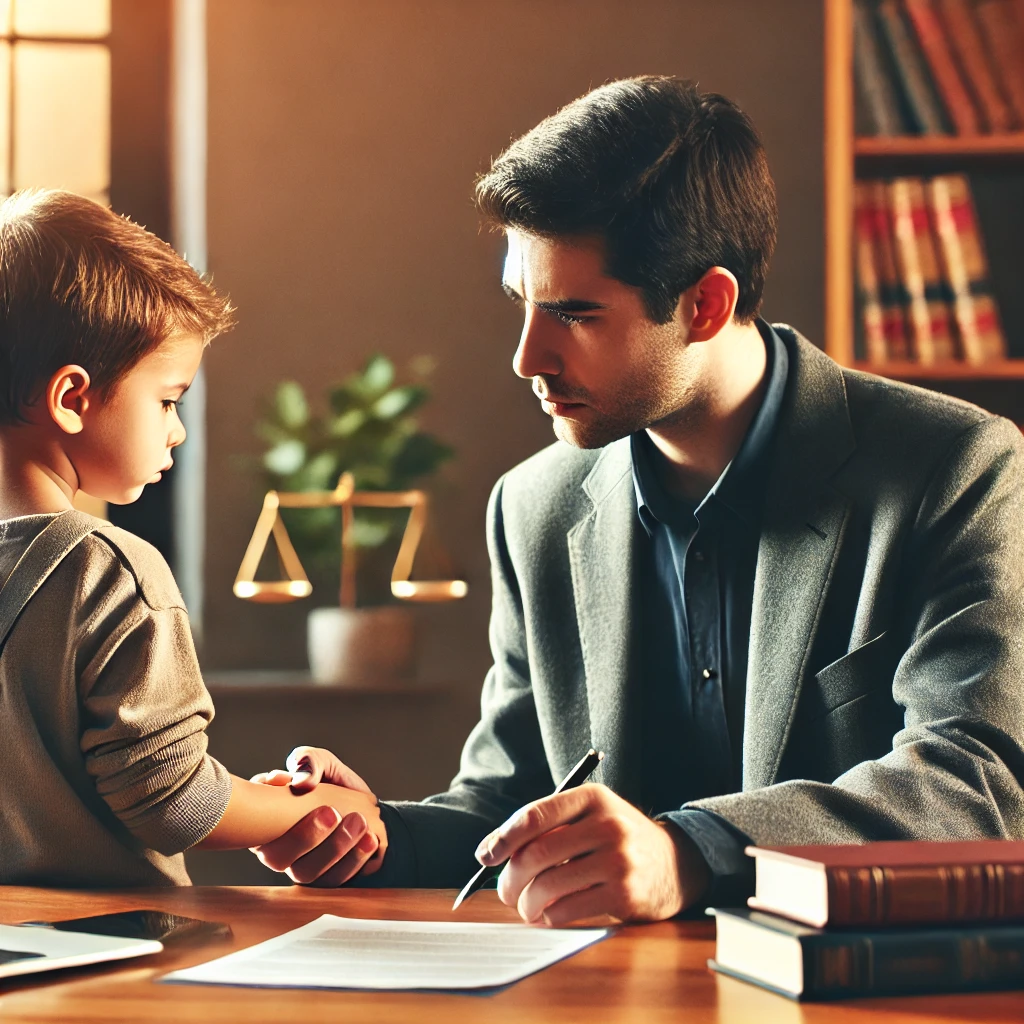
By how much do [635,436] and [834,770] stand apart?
0.48 meters

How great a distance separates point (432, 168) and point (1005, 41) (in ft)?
3.97

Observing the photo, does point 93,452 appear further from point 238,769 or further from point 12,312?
point 238,769

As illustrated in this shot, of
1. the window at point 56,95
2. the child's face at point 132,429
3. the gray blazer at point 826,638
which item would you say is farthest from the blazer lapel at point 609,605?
the window at point 56,95

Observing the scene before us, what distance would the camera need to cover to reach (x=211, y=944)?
36.8 inches

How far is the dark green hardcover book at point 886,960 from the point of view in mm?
772

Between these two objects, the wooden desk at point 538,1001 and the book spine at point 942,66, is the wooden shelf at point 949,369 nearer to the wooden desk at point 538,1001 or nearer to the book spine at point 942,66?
the book spine at point 942,66

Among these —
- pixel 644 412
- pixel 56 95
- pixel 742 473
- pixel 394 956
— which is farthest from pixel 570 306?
pixel 56 95

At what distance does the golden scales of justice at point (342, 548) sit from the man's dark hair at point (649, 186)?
117 cm

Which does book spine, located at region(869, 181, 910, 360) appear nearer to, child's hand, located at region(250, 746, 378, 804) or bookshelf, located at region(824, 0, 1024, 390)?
bookshelf, located at region(824, 0, 1024, 390)

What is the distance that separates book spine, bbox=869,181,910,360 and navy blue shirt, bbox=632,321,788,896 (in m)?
1.10

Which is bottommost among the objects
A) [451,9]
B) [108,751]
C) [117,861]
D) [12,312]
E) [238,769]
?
[238,769]

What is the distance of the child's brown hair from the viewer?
1.20 metres

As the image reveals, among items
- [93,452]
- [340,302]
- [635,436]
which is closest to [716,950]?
[93,452]

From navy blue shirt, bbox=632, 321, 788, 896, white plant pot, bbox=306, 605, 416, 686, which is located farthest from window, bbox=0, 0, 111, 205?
navy blue shirt, bbox=632, 321, 788, 896
